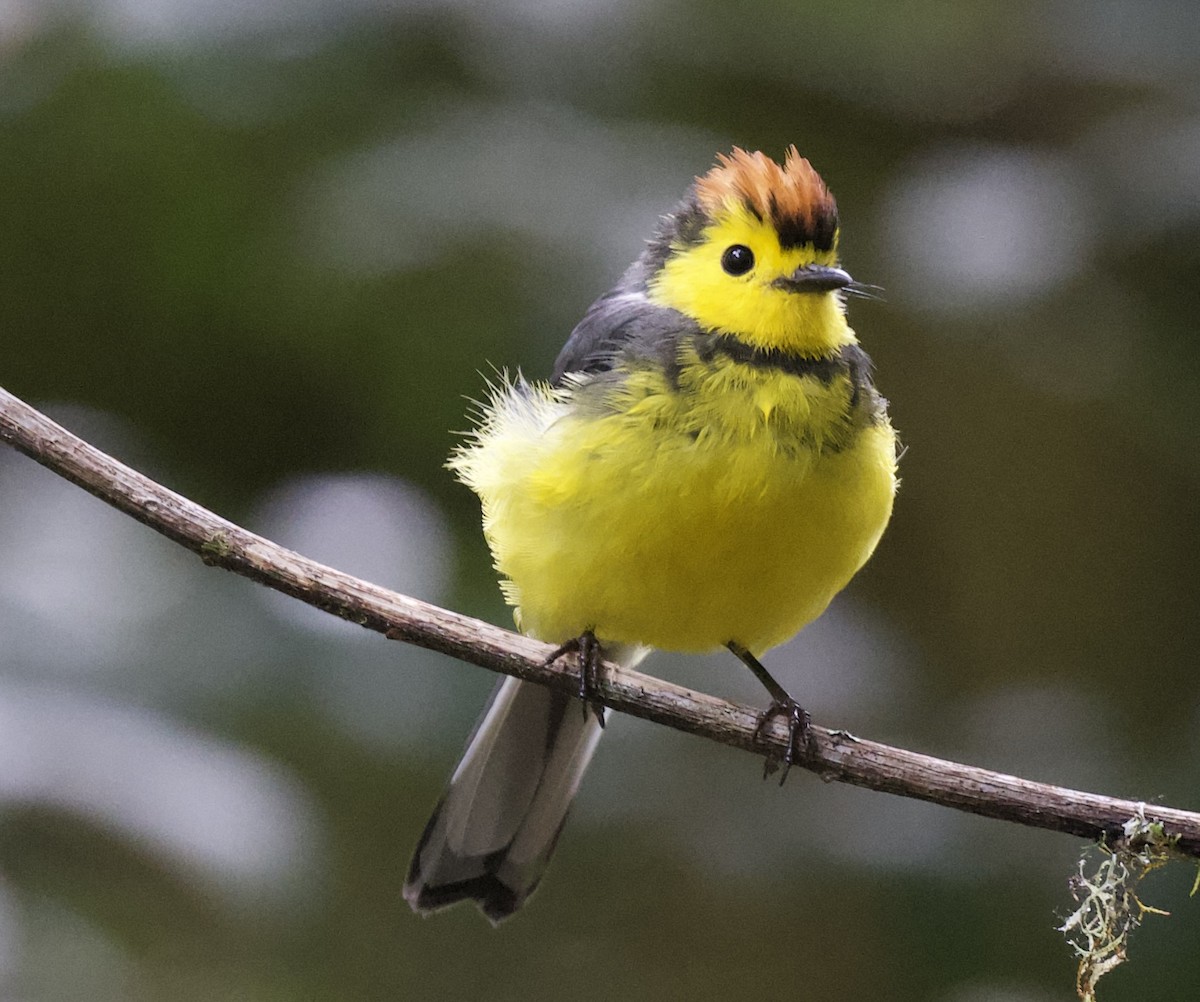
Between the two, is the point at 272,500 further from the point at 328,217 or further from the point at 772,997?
the point at 772,997

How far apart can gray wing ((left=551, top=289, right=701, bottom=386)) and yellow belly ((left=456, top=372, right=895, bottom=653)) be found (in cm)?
11

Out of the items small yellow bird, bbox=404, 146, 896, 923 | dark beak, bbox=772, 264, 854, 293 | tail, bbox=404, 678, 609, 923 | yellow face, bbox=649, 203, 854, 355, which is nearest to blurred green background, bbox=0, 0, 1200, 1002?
tail, bbox=404, 678, 609, 923

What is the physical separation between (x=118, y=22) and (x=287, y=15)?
35 centimetres

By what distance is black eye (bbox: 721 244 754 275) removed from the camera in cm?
224

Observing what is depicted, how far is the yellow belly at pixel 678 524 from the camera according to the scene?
6.73ft

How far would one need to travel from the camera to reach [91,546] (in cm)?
277

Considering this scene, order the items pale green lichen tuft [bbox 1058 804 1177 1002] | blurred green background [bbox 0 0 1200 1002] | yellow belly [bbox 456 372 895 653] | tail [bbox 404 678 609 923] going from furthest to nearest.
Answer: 1. blurred green background [bbox 0 0 1200 1002]
2. tail [bbox 404 678 609 923]
3. yellow belly [bbox 456 372 895 653]
4. pale green lichen tuft [bbox 1058 804 1177 1002]

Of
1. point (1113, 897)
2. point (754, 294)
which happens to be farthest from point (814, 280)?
point (1113, 897)

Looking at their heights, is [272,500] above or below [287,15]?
below

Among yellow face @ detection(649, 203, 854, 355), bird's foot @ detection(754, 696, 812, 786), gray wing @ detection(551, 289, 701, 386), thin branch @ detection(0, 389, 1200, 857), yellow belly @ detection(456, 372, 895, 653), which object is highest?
yellow face @ detection(649, 203, 854, 355)

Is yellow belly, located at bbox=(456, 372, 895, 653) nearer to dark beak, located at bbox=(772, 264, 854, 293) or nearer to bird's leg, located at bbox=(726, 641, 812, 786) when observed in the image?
bird's leg, located at bbox=(726, 641, 812, 786)

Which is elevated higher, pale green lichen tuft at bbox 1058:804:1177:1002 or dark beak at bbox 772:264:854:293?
dark beak at bbox 772:264:854:293

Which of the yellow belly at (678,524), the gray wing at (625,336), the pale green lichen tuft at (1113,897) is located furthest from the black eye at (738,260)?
the pale green lichen tuft at (1113,897)

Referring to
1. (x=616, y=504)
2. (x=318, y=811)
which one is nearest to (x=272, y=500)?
(x=318, y=811)
